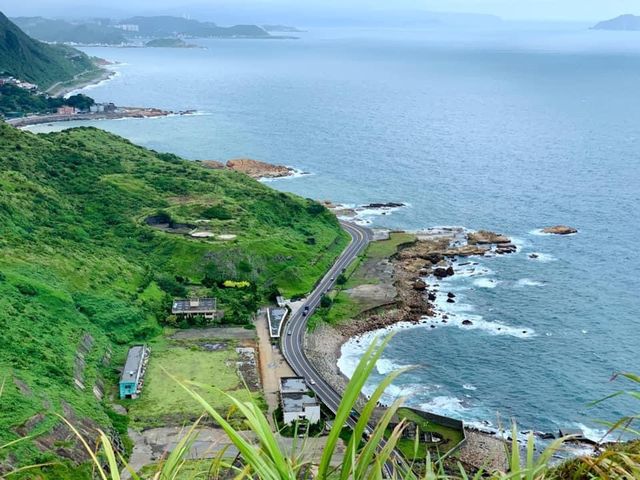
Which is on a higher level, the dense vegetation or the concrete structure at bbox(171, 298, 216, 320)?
the dense vegetation

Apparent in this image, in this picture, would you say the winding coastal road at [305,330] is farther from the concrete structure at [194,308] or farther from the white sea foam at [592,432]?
the white sea foam at [592,432]

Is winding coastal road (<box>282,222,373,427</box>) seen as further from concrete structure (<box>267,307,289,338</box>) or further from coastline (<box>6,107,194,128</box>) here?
coastline (<box>6,107,194,128</box>)

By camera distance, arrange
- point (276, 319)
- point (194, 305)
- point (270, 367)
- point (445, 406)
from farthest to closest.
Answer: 1. point (276, 319)
2. point (194, 305)
3. point (270, 367)
4. point (445, 406)

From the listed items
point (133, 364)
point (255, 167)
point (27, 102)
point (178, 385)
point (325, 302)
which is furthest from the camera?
point (27, 102)

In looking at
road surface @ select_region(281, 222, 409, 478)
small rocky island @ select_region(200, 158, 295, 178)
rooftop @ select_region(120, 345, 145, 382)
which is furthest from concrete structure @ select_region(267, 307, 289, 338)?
small rocky island @ select_region(200, 158, 295, 178)

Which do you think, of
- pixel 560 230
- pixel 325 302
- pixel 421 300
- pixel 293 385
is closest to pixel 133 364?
pixel 293 385

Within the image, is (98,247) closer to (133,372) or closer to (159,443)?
(133,372)

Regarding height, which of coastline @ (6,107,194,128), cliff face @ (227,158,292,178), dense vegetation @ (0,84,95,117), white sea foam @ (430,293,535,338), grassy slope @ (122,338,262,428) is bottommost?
white sea foam @ (430,293,535,338)
